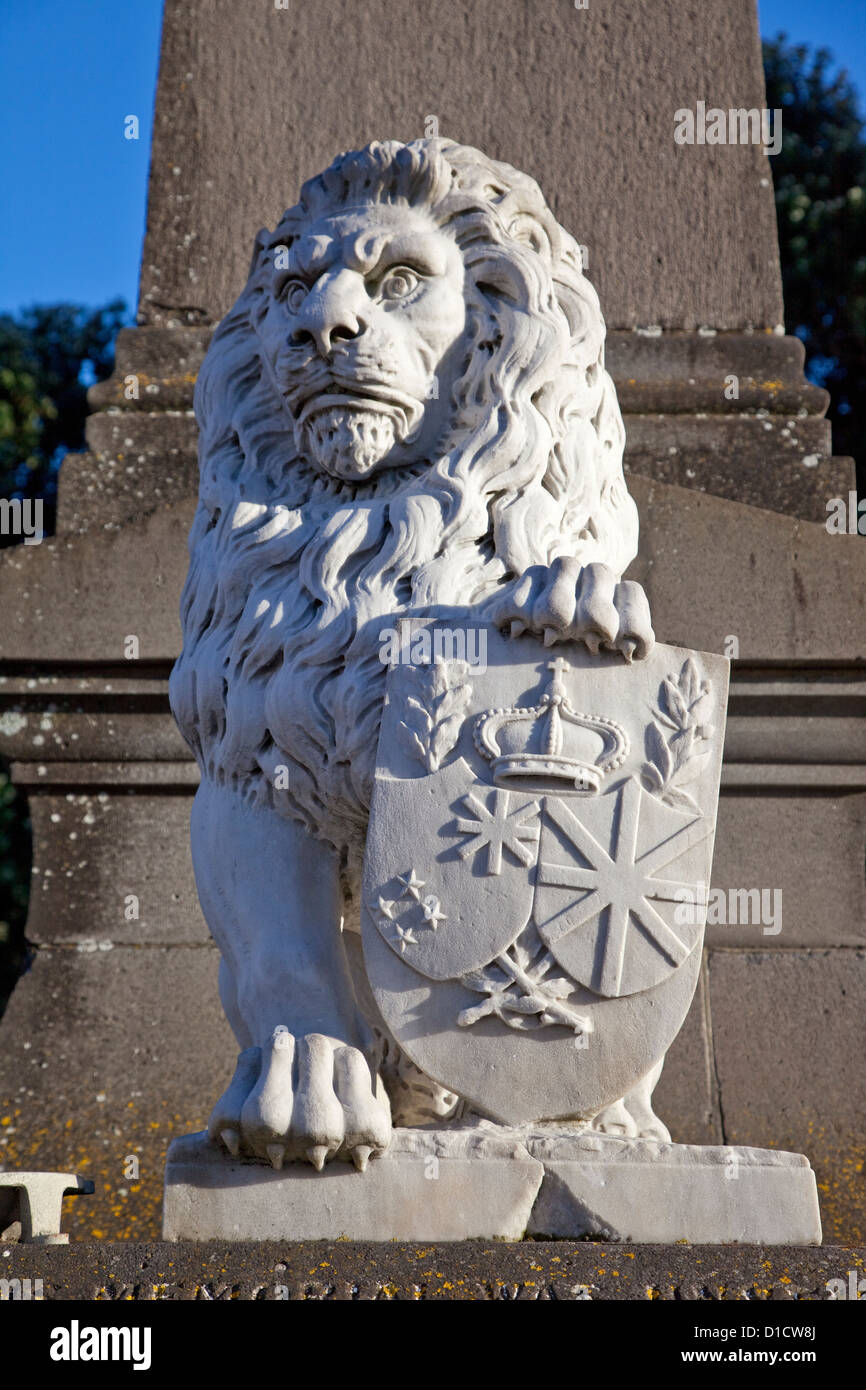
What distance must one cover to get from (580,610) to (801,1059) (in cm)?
204

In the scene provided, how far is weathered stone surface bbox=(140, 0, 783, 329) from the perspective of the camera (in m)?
5.56

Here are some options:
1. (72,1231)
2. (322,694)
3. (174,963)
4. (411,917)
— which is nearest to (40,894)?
(174,963)

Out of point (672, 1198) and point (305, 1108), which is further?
point (672, 1198)

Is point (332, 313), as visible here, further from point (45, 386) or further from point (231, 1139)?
point (45, 386)

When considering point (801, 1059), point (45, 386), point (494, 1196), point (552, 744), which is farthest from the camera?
point (45, 386)

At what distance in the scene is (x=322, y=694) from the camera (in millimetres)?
3209

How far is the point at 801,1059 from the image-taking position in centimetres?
455

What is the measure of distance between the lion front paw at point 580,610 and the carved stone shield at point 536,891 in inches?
4.2

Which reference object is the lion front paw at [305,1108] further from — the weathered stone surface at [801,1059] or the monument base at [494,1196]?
A: the weathered stone surface at [801,1059]

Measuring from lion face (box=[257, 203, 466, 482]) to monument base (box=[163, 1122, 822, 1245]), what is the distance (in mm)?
1381

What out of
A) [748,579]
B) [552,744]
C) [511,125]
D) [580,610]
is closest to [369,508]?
[580,610]

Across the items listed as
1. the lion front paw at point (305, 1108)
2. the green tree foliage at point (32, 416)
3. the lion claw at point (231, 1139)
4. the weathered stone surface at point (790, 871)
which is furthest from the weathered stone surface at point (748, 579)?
the green tree foliage at point (32, 416)

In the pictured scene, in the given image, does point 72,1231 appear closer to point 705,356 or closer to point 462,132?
point 705,356

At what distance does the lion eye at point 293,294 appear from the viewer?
353 cm
